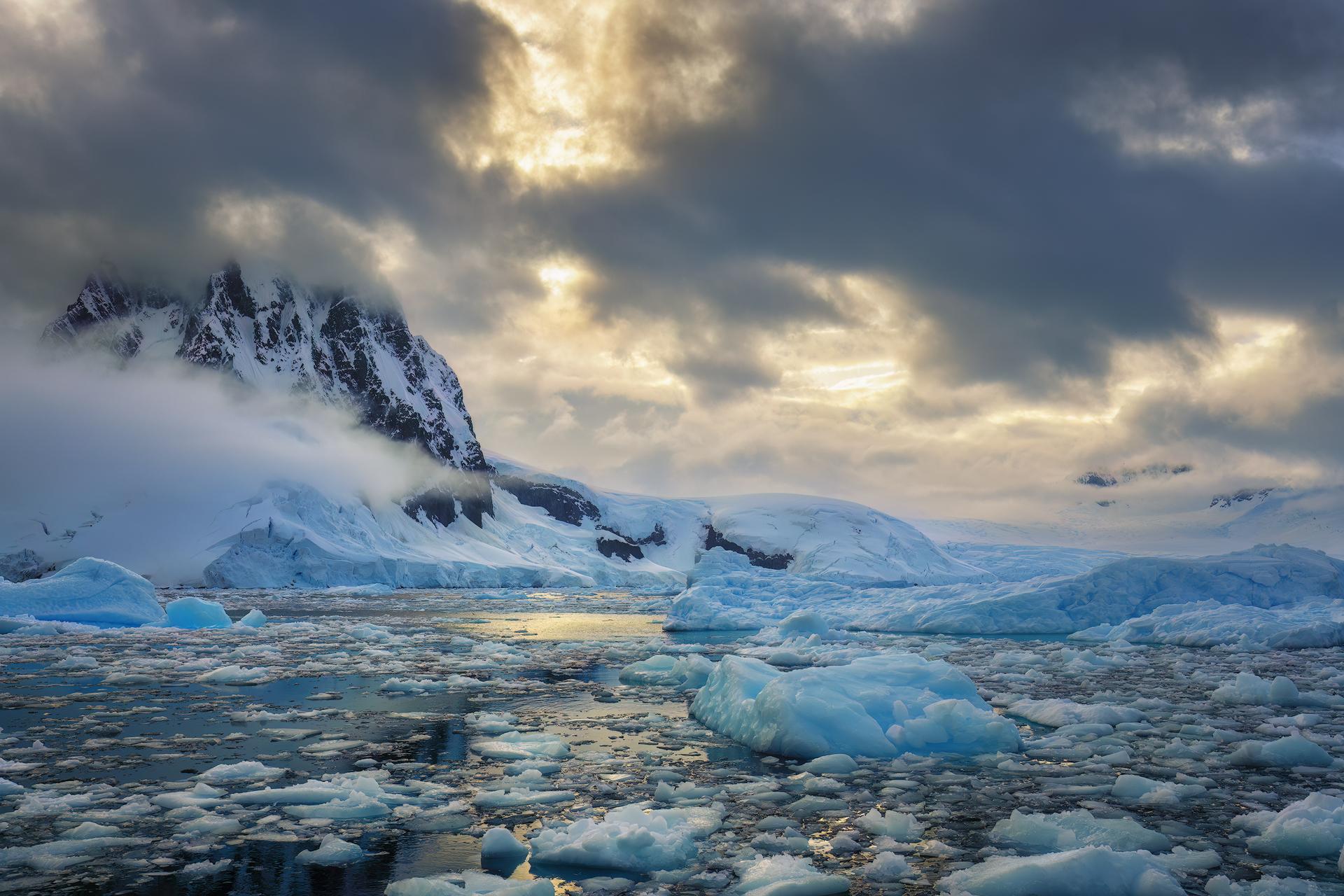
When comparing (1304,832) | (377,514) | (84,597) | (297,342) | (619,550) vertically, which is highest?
(297,342)

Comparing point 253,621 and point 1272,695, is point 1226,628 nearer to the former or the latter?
point 1272,695

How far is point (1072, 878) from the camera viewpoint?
532cm

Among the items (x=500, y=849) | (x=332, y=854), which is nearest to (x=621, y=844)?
(x=500, y=849)

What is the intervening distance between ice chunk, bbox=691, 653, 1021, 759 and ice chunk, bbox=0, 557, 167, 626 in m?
23.0

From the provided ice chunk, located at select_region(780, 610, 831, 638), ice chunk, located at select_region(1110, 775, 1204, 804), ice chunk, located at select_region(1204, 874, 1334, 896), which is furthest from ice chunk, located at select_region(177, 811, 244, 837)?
ice chunk, located at select_region(780, 610, 831, 638)

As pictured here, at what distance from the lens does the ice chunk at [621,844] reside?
231 inches

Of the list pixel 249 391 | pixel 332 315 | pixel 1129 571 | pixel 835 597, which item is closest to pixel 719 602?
pixel 835 597

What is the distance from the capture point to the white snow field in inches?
221

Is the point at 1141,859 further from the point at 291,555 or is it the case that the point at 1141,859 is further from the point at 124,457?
the point at 124,457

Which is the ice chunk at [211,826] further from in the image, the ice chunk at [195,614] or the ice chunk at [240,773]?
the ice chunk at [195,614]

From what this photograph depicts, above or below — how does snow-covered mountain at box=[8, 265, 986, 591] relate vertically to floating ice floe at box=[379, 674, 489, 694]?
above

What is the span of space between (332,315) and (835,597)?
10564 cm

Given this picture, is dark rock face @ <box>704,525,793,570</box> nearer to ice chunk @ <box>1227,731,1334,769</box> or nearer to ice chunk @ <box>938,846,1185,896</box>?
ice chunk @ <box>1227,731,1334,769</box>

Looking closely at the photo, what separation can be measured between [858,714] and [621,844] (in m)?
4.95
